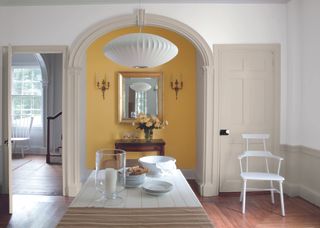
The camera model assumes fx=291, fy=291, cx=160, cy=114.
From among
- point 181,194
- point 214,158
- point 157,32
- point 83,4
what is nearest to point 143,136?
point 214,158

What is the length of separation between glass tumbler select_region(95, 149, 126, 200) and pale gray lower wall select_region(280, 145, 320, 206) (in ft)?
10.2

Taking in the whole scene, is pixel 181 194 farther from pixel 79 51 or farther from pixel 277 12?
pixel 277 12

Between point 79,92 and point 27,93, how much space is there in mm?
4950

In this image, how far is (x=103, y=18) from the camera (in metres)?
4.34

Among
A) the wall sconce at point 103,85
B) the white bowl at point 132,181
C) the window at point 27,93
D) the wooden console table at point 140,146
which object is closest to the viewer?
the white bowl at point 132,181

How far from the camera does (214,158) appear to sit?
4.42m

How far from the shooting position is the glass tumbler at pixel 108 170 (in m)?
1.91

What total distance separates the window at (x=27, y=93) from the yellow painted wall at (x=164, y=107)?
3658 millimetres

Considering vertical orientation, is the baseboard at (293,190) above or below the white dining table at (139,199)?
below

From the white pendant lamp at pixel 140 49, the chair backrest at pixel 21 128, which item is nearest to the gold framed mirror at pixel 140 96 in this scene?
the white pendant lamp at pixel 140 49

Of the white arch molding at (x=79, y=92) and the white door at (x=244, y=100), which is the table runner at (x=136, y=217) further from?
the white door at (x=244, y=100)

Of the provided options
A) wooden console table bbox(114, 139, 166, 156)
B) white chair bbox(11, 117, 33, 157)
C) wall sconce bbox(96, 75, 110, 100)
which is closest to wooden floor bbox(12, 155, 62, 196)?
white chair bbox(11, 117, 33, 157)

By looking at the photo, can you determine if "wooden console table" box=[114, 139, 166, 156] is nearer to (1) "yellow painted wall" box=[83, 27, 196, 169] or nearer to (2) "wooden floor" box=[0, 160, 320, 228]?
(1) "yellow painted wall" box=[83, 27, 196, 169]

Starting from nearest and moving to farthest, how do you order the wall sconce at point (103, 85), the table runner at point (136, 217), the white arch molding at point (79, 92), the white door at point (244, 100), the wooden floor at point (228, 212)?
1. the table runner at point (136, 217)
2. the wooden floor at point (228, 212)
3. the white arch molding at point (79, 92)
4. the white door at point (244, 100)
5. the wall sconce at point (103, 85)
